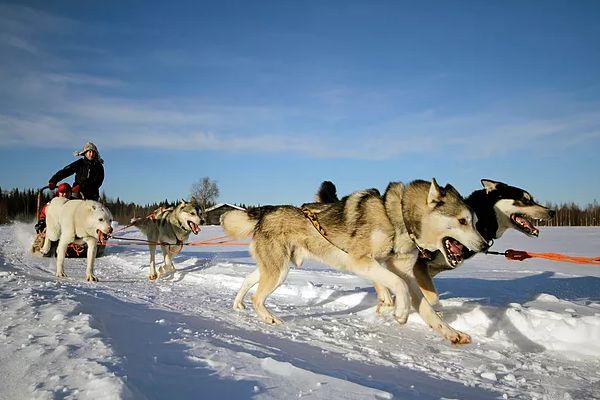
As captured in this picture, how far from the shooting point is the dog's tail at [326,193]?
6469mm

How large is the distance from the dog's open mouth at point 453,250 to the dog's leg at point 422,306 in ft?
1.26

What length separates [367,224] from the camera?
473cm

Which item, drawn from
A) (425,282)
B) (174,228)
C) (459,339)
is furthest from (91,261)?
(459,339)

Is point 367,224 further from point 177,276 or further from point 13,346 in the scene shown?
point 177,276

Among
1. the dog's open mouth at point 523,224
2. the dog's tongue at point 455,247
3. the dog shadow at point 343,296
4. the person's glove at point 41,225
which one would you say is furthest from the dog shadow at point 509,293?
the person's glove at point 41,225

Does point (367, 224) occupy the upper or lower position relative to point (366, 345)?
upper

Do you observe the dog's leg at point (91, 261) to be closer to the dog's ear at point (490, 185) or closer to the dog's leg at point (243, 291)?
the dog's leg at point (243, 291)

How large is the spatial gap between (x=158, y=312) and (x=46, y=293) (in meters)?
1.18

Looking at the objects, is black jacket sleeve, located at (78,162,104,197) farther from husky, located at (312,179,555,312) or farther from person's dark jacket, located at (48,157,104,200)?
husky, located at (312,179,555,312)

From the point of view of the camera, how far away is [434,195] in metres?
4.55

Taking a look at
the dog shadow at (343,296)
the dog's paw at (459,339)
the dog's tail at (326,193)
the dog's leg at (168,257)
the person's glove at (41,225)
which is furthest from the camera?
the person's glove at (41,225)

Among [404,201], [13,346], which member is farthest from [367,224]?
[13,346]

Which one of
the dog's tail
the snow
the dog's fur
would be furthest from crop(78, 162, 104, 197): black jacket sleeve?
the dog's tail

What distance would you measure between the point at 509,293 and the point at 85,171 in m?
8.07
